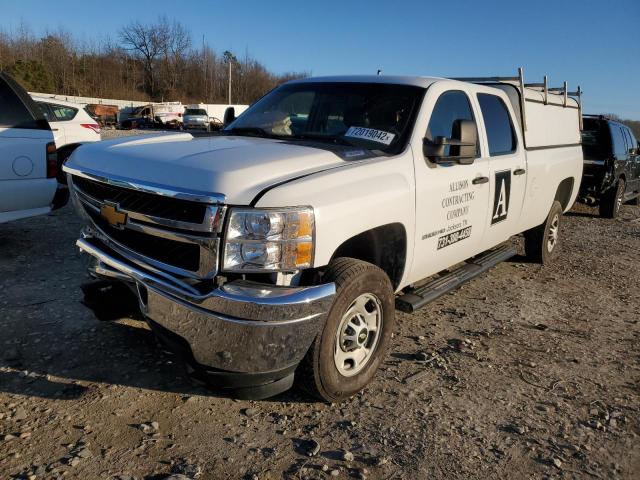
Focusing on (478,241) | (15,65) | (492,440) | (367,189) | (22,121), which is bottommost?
(492,440)

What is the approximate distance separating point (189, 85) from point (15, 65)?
2822cm

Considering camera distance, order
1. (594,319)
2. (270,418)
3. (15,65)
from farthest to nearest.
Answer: (15,65) < (594,319) < (270,418)

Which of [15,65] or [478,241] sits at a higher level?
[15,65]

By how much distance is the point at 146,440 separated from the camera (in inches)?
104

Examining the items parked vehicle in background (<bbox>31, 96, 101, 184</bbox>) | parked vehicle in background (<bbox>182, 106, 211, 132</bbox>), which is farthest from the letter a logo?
parked vehicle in background (<bbox>182, 106, 211, 132</bbox>)

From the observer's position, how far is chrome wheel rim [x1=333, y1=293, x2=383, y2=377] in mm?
2979

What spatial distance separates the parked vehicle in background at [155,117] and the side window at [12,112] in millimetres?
36522

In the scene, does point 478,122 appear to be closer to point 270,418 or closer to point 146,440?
point 270,418

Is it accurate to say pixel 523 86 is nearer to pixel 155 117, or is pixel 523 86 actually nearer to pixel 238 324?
pixel 238 324

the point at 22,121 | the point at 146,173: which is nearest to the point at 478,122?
the point at 146,173

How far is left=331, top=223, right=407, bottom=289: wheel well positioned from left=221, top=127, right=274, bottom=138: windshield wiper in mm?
1220

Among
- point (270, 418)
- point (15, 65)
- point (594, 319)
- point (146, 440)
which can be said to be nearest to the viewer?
point (146, 440)

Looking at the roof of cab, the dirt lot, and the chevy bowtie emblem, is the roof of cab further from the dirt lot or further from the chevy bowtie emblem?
the chevy bowtie emblem

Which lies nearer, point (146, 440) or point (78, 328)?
point (146, 440)
